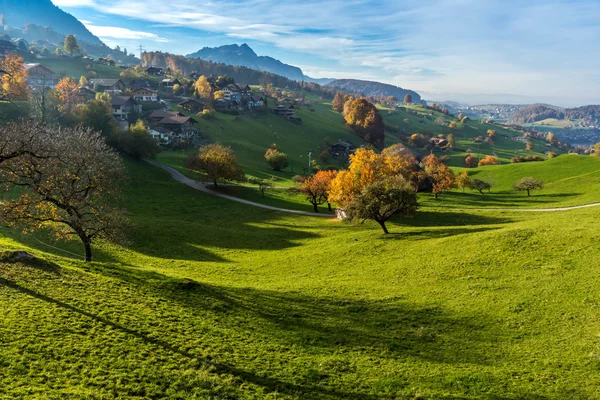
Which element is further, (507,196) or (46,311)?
(507,196)

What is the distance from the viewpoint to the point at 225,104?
573 ft

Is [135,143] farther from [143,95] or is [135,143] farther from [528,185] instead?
[143,95]

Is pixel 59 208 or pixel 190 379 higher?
pixel 59 208

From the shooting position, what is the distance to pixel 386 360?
18.8 m

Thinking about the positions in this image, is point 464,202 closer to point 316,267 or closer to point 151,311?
point 316,267

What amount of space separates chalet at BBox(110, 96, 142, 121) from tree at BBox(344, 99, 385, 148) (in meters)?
103

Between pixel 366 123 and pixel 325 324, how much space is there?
16623cm

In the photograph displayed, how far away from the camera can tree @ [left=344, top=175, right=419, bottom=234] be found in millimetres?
45438

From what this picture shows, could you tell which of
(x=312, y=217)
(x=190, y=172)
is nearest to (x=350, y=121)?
(x=190, y=172)

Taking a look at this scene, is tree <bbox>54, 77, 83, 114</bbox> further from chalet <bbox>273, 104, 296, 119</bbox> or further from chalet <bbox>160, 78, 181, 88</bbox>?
chalet <bbox>273, 104, 296, 119</bbox>

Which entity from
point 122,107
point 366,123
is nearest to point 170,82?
point 122,107

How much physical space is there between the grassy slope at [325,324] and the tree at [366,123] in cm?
14221

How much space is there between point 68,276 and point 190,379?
14755 mm

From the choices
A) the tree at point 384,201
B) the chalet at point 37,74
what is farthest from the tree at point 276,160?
the chalet at point 37,74
